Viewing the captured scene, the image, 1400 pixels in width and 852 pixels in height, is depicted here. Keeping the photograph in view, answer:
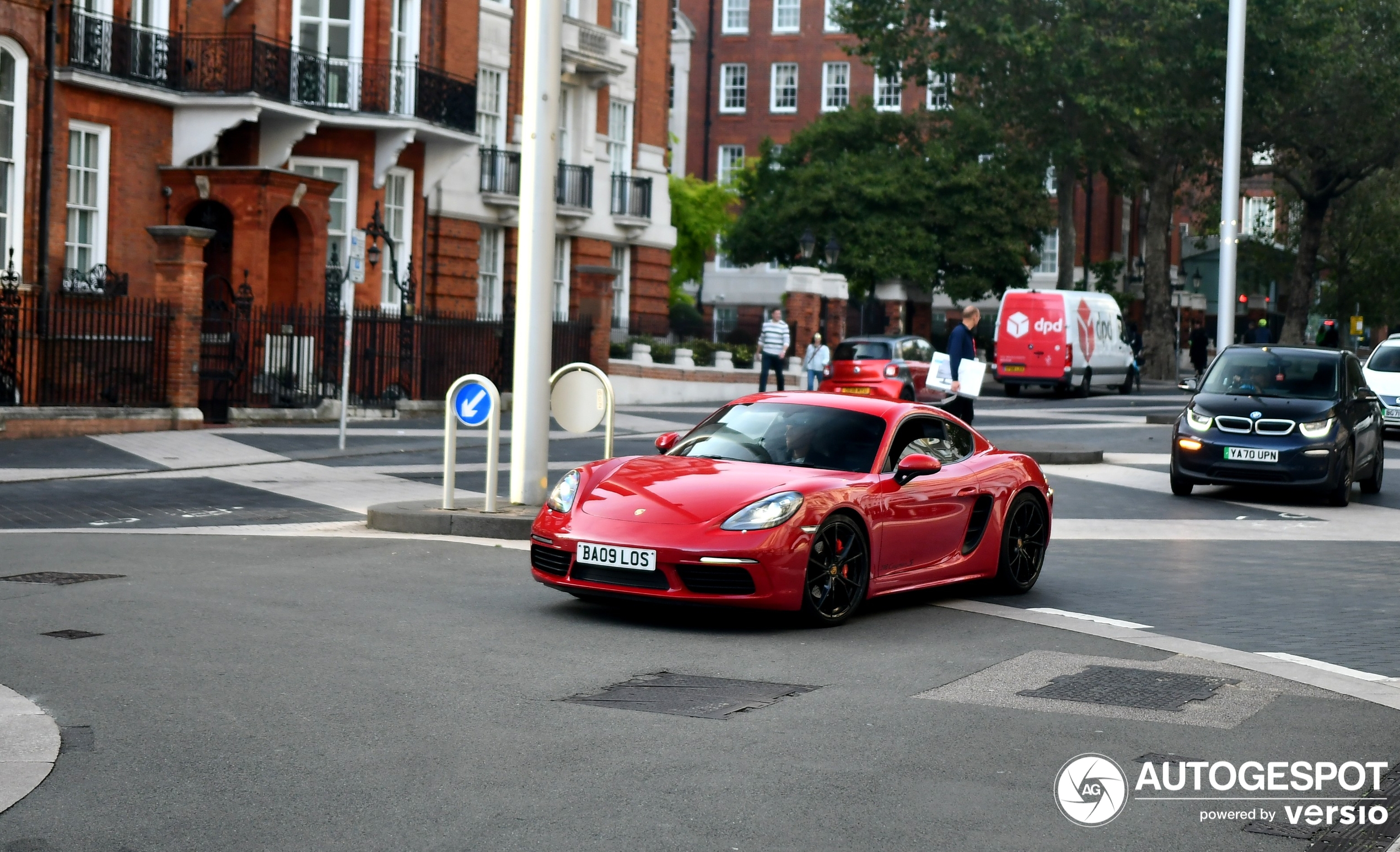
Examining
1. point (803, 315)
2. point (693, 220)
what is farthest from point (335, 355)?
point (693, 220)

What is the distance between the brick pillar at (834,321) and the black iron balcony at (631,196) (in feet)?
20.6

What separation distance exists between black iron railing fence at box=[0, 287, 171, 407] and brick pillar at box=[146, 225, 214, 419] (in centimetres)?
12

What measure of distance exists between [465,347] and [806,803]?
989 inches

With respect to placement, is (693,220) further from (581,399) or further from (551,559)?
(551,559)

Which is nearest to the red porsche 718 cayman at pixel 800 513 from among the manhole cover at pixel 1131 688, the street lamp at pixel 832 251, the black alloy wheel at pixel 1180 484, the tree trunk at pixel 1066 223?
the manhole cover at pixel 1131 688

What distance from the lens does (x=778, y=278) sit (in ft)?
205

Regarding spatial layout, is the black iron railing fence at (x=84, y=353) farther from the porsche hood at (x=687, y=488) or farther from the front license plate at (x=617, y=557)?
the front license plate at (x=617, y=557)

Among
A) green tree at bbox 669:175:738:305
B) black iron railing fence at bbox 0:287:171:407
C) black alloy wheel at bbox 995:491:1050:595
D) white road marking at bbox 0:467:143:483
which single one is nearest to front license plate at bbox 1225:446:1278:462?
black alloy wheel at bbox 995:491:1050:595

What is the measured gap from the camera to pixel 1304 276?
201 feet

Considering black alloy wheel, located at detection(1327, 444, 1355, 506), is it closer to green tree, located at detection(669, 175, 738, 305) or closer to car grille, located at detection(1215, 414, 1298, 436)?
car grille, located at detection(1215, 414, 1298, 436)

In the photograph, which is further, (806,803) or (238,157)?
(238,157)

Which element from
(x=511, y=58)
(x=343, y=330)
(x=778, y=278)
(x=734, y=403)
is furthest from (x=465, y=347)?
(x=778, y=278)

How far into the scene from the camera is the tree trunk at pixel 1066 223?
5547 cm

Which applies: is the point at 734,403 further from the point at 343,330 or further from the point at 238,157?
the point at 238,157
